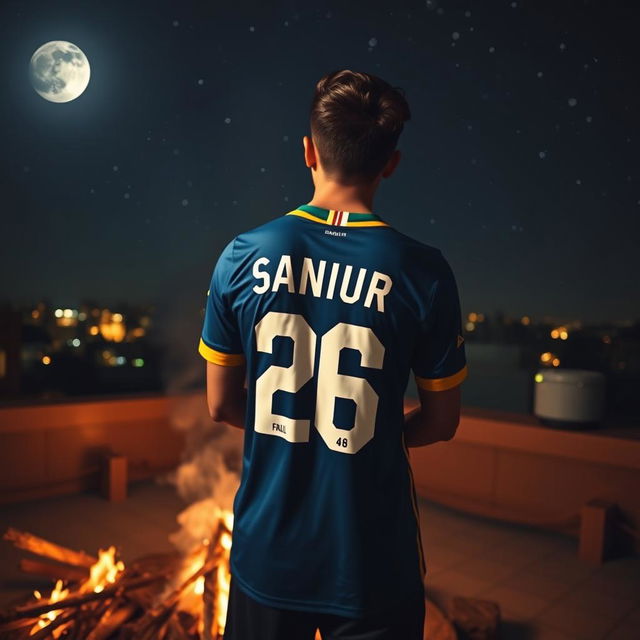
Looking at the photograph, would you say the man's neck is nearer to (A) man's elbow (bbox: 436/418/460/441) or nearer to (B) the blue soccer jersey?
(B) the blue soccer jersey

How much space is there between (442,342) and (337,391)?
0.71 ft

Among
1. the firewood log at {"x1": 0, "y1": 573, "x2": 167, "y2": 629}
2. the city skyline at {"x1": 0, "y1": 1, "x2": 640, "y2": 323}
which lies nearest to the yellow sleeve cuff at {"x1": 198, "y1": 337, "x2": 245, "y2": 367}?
the firewood log at {"x1": 0, "y1": 573, "x2": 167, "y2": 629}

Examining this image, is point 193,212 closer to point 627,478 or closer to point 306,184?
point 306,184

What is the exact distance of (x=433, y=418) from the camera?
3.92 ft

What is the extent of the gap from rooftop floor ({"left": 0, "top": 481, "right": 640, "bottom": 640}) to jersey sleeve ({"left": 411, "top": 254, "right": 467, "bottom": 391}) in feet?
7.75

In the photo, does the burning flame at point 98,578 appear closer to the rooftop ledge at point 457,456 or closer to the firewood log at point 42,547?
the firewood log at point 42,547

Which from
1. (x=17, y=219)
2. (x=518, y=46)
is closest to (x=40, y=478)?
(x=518, y=46)

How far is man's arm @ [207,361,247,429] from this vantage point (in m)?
1.24

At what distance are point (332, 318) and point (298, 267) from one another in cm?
11

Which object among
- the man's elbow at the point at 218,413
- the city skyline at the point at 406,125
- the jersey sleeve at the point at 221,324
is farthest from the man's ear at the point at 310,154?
the city skyline at the point at 406,125

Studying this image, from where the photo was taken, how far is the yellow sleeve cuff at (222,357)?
1.21 meters

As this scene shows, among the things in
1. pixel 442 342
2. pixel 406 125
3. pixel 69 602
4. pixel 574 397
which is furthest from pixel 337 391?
pixel 406 125

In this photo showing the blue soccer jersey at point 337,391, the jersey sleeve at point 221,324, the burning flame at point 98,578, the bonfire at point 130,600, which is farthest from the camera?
the burning flame at point 98,578

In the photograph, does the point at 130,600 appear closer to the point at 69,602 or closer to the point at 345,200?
the point at 69,602
